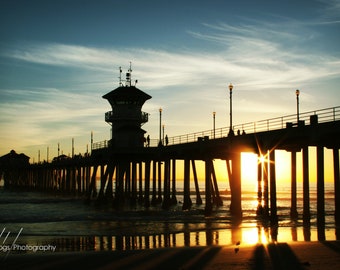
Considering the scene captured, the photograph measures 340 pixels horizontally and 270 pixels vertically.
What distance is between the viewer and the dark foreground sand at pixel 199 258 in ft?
46.6

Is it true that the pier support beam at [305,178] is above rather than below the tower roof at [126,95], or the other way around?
below

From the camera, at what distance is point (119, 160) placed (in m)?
47.8

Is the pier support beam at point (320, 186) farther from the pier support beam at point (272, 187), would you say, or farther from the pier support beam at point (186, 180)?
the pier support beam at point (186, 180)

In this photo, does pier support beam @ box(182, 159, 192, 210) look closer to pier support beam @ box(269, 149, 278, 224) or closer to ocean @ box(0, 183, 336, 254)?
ocean @ box(0, 183, 336, 254)

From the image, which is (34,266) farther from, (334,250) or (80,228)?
(80,228)

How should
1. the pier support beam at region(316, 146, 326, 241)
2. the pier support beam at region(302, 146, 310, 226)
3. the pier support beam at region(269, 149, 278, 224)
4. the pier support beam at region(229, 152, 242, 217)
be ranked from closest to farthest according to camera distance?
the pier support beam at region(316, 146, 326, 241), the pier support beam at region(302, 146, 310, 226), the pier support beam at region(269, 149, 278, 224), the pier support beam at region(229, 152, 242, 217)

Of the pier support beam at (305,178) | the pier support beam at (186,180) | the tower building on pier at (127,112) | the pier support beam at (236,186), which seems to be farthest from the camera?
the tower building on pier at (127,112)

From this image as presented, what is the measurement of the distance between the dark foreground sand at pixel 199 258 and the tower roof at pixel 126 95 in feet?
110

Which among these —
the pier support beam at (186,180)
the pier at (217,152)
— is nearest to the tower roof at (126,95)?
the pier at (217,152)

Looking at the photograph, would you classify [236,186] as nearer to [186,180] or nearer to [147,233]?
[186,180]

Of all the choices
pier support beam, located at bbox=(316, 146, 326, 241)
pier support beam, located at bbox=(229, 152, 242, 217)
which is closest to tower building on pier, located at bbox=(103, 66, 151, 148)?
pier support beam, located at bbox=(229, 152, 242, 217)

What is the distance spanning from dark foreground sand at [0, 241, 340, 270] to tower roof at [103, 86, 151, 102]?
33474 mm

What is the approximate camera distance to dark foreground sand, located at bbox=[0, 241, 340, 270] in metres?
14.2

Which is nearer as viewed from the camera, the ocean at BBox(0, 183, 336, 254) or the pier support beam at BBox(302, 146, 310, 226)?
the ocean at BBox(0, 183, 336, 254)
